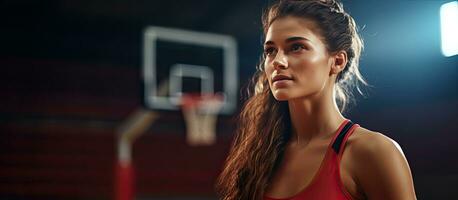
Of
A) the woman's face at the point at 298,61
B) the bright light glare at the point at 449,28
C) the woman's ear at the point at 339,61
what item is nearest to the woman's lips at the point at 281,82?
the woman's face at the point at 298,61

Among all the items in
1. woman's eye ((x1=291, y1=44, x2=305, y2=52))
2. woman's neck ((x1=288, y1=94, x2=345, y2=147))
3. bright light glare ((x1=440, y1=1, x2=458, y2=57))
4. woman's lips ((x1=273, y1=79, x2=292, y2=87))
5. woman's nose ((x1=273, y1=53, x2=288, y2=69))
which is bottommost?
woman's neck ((x1=288, y1=94, x2=345, y2=147))

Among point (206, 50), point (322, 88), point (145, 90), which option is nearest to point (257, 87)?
point (322, 88)

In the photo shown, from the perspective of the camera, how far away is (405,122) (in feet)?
22.7

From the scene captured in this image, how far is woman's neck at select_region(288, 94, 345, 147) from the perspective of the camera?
1.15 meters

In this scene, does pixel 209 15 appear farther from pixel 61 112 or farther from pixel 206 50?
pixel 61 112

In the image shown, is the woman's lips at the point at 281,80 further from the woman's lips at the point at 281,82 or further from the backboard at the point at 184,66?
the backboard at the point at 184,66

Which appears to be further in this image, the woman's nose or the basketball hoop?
the basketball hoop

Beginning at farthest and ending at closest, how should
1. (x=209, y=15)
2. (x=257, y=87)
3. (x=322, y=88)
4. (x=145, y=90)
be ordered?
(x=209, y=15), (x=145, y=90), (x=257, y=87), (x=322, y=88)

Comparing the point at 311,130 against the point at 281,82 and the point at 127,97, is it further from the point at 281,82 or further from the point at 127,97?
the point at 127,97

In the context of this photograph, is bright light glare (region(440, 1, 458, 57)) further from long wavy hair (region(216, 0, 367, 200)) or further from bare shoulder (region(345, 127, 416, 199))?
bare shoulder (region(345, 127, 416, 199))

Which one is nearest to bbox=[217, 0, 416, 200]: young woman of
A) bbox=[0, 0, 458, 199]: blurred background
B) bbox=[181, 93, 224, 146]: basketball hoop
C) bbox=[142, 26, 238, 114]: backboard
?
bbox=[142, 26, 238, 114]: backboard

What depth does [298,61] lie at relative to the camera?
3.53 ft

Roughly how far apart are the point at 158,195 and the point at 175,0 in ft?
7.98

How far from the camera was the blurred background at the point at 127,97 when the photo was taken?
243 inches
